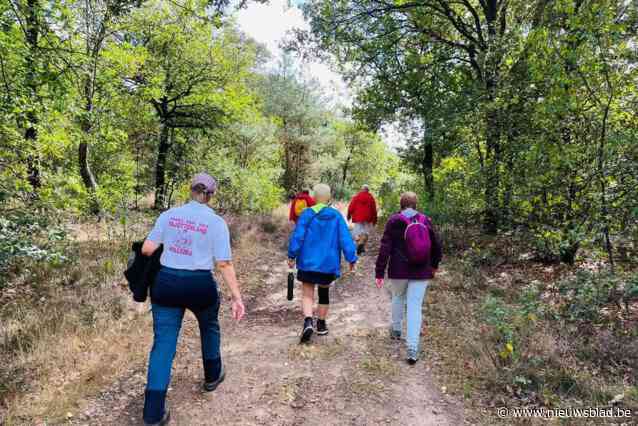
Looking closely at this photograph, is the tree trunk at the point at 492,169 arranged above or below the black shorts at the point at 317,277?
above

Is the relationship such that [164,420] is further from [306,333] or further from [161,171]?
[161,171]

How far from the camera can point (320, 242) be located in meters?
4.91

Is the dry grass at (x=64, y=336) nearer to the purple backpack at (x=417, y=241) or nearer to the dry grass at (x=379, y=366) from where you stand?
the dry grass at (x=379, y=366)

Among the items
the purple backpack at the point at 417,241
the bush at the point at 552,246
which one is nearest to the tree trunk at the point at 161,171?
the purple backpack at the point at 417,241

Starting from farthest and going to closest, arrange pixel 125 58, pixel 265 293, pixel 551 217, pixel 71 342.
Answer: pixel 125 58
pixel 265 293
pixel 551 217
pixel 71 342

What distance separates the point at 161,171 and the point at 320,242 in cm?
1141

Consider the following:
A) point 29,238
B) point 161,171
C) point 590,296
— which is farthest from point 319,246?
point 161,171

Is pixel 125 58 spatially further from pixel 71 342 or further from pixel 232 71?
pixel 71 342

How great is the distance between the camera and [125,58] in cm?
1212

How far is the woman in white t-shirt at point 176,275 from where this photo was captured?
3.21 meters

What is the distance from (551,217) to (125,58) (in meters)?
13.2

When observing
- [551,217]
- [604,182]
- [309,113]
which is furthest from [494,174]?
[309,113]

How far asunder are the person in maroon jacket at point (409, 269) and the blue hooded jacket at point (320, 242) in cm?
51

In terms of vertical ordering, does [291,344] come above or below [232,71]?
below
